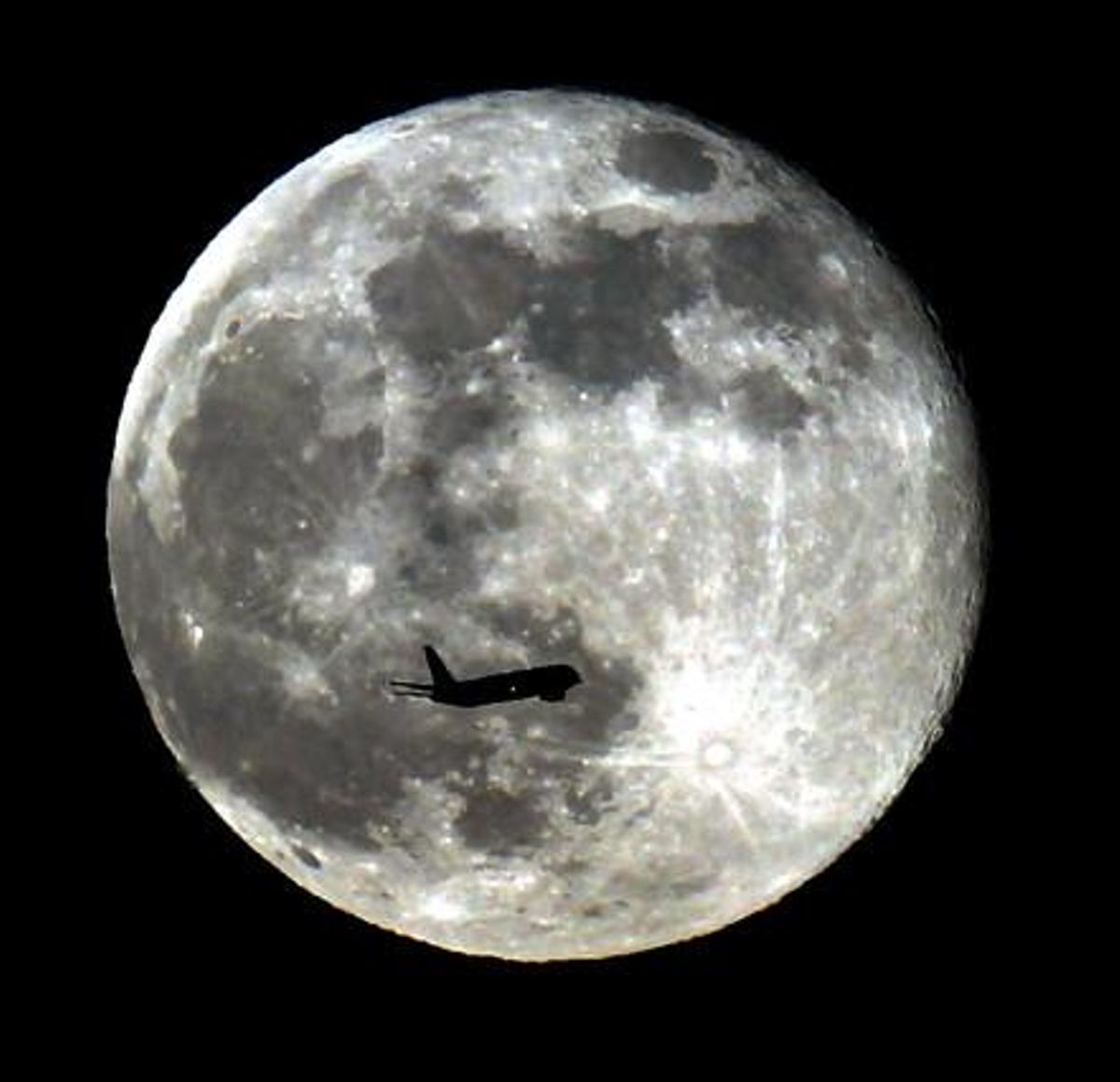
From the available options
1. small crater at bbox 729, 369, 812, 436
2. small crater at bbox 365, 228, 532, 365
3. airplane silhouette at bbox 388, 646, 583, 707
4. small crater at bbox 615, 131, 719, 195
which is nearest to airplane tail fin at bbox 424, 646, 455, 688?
airplane silhouette at bbox 388, 646, 583, 707

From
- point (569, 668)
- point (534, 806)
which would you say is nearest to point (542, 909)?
point (534, 806)

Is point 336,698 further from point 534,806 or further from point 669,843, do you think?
point 669,843

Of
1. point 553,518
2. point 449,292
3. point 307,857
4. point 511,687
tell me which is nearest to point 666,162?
point 449,292

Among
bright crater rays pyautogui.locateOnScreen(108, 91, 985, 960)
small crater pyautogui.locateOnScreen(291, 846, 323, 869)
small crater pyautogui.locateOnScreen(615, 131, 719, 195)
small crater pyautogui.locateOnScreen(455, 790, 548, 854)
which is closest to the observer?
bright crater rays pyautogui.locateOnScreen(108, 91, 985, 960)

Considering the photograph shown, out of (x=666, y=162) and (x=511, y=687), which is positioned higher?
(x=666, y=162)

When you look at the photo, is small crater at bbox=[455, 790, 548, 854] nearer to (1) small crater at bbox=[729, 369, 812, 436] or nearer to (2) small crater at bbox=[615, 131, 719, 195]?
(1) small crater at bbox=[729, 369, 812, 436]

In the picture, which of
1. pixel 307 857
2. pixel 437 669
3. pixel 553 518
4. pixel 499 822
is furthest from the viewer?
pixel 307 857

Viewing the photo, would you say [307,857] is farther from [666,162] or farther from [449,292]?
[666,162]
